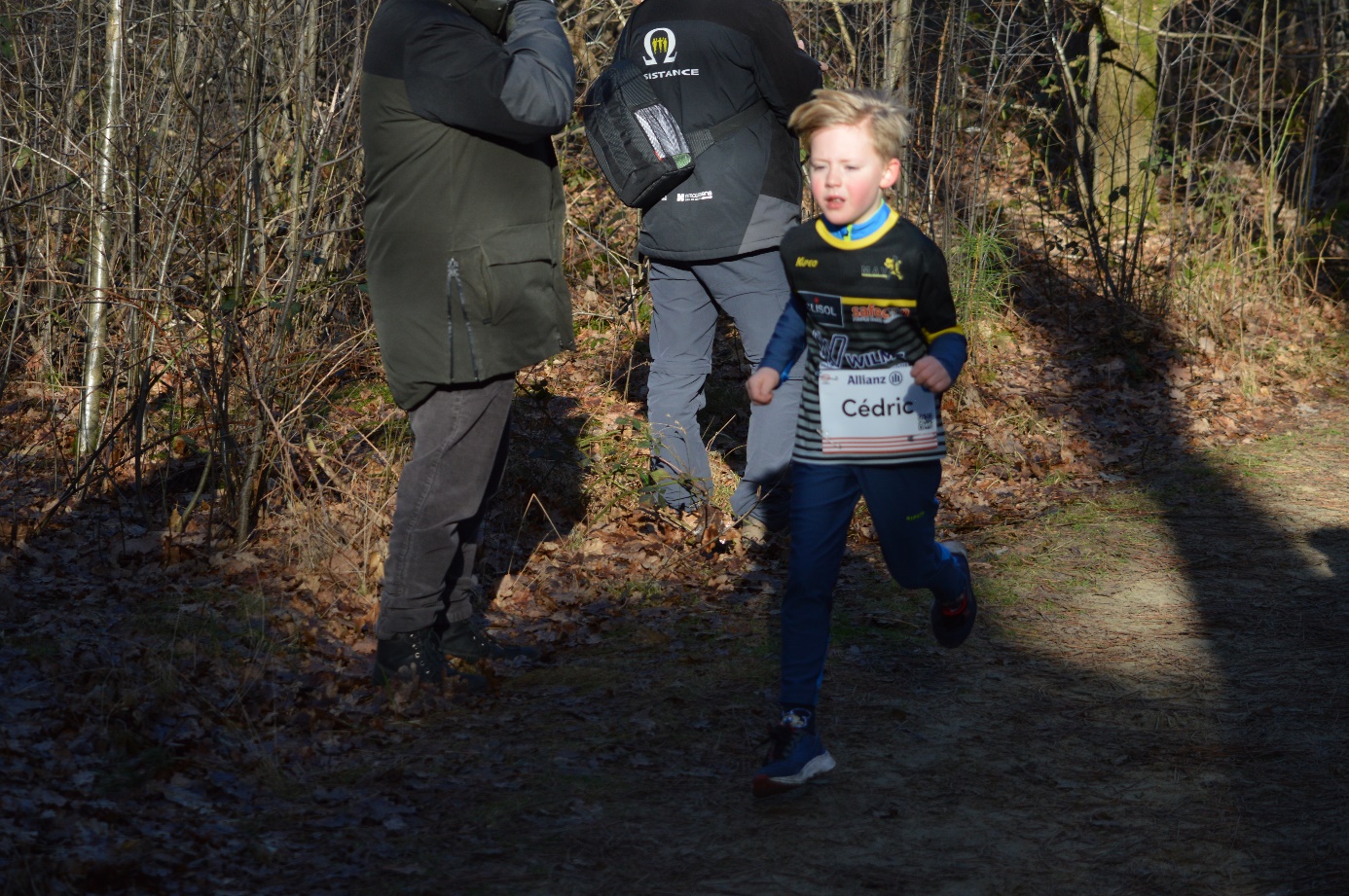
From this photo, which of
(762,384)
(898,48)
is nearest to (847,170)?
(762,384)

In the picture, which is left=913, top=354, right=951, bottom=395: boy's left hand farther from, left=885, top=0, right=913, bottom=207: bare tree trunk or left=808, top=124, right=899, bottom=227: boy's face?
left=885, top=0, right=913, bottom=207: bare tree trunk

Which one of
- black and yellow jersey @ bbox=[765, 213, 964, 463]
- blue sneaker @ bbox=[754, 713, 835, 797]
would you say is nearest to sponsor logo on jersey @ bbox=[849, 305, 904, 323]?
black and yellow jersey @ bbox=[765, 213, 964, 463]

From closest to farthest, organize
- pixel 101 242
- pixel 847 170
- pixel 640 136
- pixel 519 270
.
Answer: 1. pixel 847 170
2. pixel 519 270
3. pixel 640 136
4. pixel 101 242

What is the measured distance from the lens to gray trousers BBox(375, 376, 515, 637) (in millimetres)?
4035

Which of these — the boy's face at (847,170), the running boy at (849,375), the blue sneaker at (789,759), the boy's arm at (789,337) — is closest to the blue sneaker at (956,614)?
the running boy at (849,375)

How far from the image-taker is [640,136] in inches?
210

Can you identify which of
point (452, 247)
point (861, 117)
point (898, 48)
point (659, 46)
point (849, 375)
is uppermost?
point (898, 48)

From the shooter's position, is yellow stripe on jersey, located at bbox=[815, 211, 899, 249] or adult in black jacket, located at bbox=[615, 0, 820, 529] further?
adult in black jacket, located at bbox=[615, 0, 820, 529]

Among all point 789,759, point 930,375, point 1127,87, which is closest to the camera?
point 930,375

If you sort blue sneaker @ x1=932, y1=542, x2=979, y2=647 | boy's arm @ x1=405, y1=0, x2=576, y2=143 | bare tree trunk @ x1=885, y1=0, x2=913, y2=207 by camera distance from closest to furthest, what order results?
boy's arm @ x1=405, y1=0, x2=576, y2=143 → blue sneaker @ x1=932, y1=542, x2=979, y2=647 → bare tree trunk @ x1=885, y1=0, x2=913, y2=207

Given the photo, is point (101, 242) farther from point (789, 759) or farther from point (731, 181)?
point (789, 759)

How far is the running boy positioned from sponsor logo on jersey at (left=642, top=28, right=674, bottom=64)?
202 cm

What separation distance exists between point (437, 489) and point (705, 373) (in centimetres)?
211

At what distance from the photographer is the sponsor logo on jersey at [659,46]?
5410 mm
